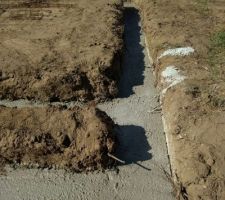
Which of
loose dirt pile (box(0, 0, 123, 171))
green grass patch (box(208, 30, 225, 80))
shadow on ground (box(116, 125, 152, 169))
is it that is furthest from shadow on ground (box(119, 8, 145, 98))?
green grass patch (box(208, 30, 225, 80))

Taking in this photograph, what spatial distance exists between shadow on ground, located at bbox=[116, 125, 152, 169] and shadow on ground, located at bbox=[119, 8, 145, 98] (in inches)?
40.9

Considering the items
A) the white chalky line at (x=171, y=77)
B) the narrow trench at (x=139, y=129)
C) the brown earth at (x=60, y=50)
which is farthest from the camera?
the brown earth at (x=60, y=50)

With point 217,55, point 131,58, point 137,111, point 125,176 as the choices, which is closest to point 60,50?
point 131,58

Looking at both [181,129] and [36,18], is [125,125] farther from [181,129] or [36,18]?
[36,18]

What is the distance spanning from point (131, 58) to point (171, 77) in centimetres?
156

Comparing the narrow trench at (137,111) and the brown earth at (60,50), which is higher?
the brown earth at (60,50)

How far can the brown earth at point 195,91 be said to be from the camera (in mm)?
5570

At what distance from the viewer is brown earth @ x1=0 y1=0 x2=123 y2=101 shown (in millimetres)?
7535

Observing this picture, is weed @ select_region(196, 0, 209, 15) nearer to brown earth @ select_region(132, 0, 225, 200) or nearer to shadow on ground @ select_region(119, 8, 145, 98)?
brown earth @ select_region(132, 0, 225, 200)

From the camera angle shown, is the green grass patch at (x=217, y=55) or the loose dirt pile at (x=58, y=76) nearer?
the loose dirt pile at (x=58, y=76)

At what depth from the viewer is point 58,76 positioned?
7.51 metres

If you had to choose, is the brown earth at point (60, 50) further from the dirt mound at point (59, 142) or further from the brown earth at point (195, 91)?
the dirt mound at point (59, 142)

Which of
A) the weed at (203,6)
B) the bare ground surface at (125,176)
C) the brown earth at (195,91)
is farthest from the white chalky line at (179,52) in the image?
the weed at (203,6)

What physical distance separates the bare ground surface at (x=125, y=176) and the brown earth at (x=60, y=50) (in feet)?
2.34
